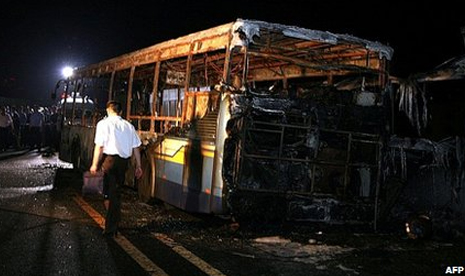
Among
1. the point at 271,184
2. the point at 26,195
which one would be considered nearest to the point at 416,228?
the point at 271,184

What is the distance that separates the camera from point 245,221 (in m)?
7.06

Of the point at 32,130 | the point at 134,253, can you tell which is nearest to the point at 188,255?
the point at 134,253

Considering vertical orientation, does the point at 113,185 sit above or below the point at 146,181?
above

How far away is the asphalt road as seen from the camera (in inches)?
202

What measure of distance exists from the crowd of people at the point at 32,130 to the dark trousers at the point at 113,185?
15.8 m

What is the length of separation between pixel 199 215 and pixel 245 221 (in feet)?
4.67

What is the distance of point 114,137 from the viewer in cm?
645

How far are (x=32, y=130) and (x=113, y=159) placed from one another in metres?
17.6

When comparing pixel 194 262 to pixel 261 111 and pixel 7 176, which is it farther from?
pixel 7 176

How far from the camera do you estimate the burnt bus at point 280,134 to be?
21.9ft

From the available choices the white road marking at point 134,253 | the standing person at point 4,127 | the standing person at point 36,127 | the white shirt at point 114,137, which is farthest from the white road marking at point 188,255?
the standing person at point 36,127

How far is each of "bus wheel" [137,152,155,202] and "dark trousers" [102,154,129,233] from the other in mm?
2417

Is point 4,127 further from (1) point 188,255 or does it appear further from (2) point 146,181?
(1) point 188,255

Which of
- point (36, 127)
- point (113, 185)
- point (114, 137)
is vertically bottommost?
point (113, 185)
